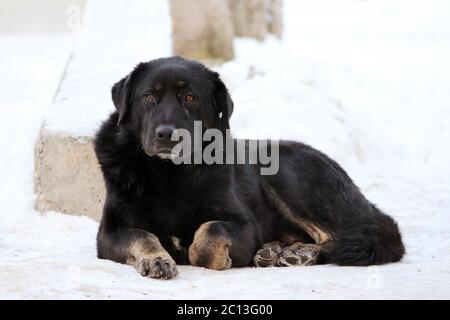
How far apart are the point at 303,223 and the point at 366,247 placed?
62cm

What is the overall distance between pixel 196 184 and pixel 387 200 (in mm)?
3820

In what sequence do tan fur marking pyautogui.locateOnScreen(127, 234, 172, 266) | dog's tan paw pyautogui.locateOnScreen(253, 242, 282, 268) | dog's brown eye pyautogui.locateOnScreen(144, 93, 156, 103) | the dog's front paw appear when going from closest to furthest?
the dog's front paw
tan fur marking pyautogui.locateOnScreen(127, 234, 172, 266)
dog's brown eye pyautogui.locateOnScreen(144, 93, 156, 103)
dog's tan paw pyautogui.locateOnScreen(253, 242, 282, 268)

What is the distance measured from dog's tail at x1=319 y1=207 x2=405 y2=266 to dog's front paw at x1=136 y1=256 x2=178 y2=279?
4.52ft

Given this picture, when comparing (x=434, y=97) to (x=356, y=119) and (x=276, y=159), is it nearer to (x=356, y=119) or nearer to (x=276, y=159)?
(x=356, y=119)

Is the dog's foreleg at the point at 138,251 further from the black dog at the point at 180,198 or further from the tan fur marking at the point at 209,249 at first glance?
the tan fur marking at the point at 209,249

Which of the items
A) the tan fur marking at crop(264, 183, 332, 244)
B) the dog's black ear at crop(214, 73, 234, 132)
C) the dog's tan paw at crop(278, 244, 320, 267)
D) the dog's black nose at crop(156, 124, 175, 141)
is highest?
the dog's black ear at crop(214, 73, 234, 132)

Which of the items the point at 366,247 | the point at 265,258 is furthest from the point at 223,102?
the point at 366,247

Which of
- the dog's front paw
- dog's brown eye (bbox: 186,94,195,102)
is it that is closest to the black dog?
dog's brown eye (bbox: 186,94,195,102)

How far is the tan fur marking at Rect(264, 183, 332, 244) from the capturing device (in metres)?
6.71

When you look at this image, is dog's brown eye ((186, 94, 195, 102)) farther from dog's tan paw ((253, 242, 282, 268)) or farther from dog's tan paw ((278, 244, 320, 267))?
dog's tan paw ((278, 244, 320, 267))

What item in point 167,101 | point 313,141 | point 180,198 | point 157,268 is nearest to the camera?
point 157,268

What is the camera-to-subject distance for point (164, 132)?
18.8 feet

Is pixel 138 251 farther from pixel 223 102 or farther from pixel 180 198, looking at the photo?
pixel 223 102
